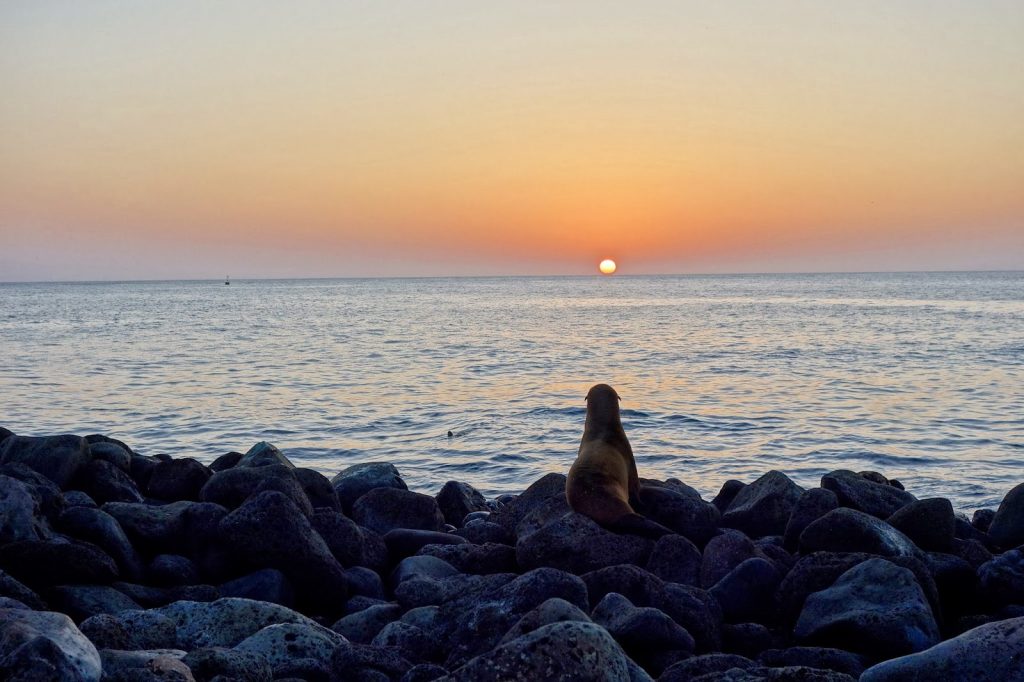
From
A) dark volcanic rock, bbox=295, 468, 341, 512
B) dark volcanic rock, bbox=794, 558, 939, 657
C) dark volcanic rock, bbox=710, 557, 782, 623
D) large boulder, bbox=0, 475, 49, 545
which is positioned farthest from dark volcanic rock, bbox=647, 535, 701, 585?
large boulder, bbox=0, 475, 49, 545

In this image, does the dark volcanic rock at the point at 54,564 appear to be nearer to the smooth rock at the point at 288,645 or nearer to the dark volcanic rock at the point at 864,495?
the smooth rock at the point at 288,645

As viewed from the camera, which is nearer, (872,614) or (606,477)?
(872,614)

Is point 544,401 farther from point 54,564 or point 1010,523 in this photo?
point 54,564

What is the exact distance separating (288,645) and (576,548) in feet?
8.96

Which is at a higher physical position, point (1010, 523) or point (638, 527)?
point (638, 527)

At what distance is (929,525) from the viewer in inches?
321

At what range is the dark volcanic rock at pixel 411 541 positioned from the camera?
28.6ft

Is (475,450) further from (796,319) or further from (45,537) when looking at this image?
(796,319)

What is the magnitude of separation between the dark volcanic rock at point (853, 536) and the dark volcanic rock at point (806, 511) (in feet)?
2.02

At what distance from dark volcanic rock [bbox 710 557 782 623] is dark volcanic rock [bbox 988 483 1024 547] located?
3.54 m

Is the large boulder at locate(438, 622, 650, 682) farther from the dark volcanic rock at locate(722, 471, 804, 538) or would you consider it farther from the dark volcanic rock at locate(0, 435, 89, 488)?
the dark volcanic rock at locate(0, 435, 89, 488)

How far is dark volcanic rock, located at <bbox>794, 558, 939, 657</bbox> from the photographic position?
588 cm

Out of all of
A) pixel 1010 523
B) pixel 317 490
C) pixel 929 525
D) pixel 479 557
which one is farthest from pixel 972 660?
pixel 317 490

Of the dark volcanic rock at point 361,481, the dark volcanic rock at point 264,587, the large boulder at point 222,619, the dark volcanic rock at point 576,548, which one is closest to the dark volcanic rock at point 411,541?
the dark volcanic rock at point 576,548
